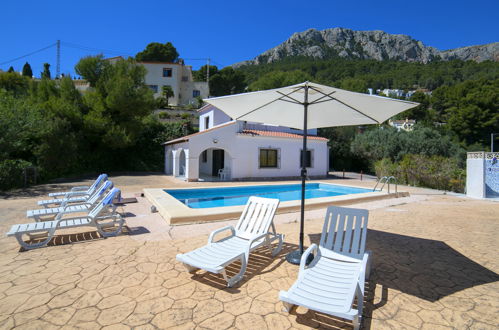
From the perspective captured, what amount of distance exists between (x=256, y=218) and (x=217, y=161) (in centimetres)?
1663

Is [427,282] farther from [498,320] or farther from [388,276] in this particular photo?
[498,320]

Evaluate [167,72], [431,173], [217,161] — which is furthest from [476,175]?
[167,72]

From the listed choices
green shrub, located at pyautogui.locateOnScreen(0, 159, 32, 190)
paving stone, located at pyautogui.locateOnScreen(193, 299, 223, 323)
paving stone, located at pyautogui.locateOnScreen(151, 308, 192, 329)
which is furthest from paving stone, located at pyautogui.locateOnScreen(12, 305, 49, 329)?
green shrub, located at pyautogui.locateOnScreen(0, 159, 32, 190)

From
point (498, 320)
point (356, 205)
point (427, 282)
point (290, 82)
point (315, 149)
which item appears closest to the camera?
point (498, 320)

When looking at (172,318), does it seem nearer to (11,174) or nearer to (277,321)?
(277,321)

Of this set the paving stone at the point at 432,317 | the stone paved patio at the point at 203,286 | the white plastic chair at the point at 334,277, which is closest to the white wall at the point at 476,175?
the stone paved patio at the point at 203,286

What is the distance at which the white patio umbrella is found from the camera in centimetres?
406

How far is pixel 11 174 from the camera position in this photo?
41.4 ft

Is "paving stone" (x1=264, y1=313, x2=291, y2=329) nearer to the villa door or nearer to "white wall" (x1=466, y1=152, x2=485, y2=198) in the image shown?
"white wall" (x1=466, y1=152, x2=485, y2=198)

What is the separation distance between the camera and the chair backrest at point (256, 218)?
4.60 metres

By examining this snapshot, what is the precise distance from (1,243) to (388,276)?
701 cm

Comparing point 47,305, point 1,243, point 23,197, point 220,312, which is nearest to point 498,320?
point 220,312

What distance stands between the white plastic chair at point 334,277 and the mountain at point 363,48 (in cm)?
9794

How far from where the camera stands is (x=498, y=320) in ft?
9.52
